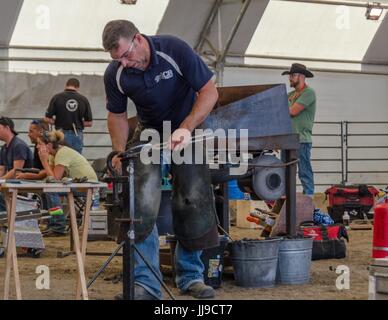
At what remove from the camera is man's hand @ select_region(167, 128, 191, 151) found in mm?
3844

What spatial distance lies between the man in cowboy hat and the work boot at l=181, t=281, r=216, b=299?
12.5 feet

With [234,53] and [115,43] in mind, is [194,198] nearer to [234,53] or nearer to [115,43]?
[115,43]

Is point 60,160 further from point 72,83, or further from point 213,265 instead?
point 213,265

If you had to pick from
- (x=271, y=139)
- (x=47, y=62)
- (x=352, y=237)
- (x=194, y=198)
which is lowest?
(x=352, y=237)

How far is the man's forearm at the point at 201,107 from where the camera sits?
4.03m

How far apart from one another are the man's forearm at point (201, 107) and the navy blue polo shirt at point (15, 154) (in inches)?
145

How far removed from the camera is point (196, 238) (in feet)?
14.3

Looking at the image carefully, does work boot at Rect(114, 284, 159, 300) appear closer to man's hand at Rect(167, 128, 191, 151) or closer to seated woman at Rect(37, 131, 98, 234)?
man's hand at Rect(167, 128, 191, 151)

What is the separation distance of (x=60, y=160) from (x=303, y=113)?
2590 millimetres

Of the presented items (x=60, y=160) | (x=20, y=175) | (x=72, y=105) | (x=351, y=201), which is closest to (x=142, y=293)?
(x=60, y=160)

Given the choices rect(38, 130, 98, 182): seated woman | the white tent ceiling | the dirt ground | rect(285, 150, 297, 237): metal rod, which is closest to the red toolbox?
the dirt ground
